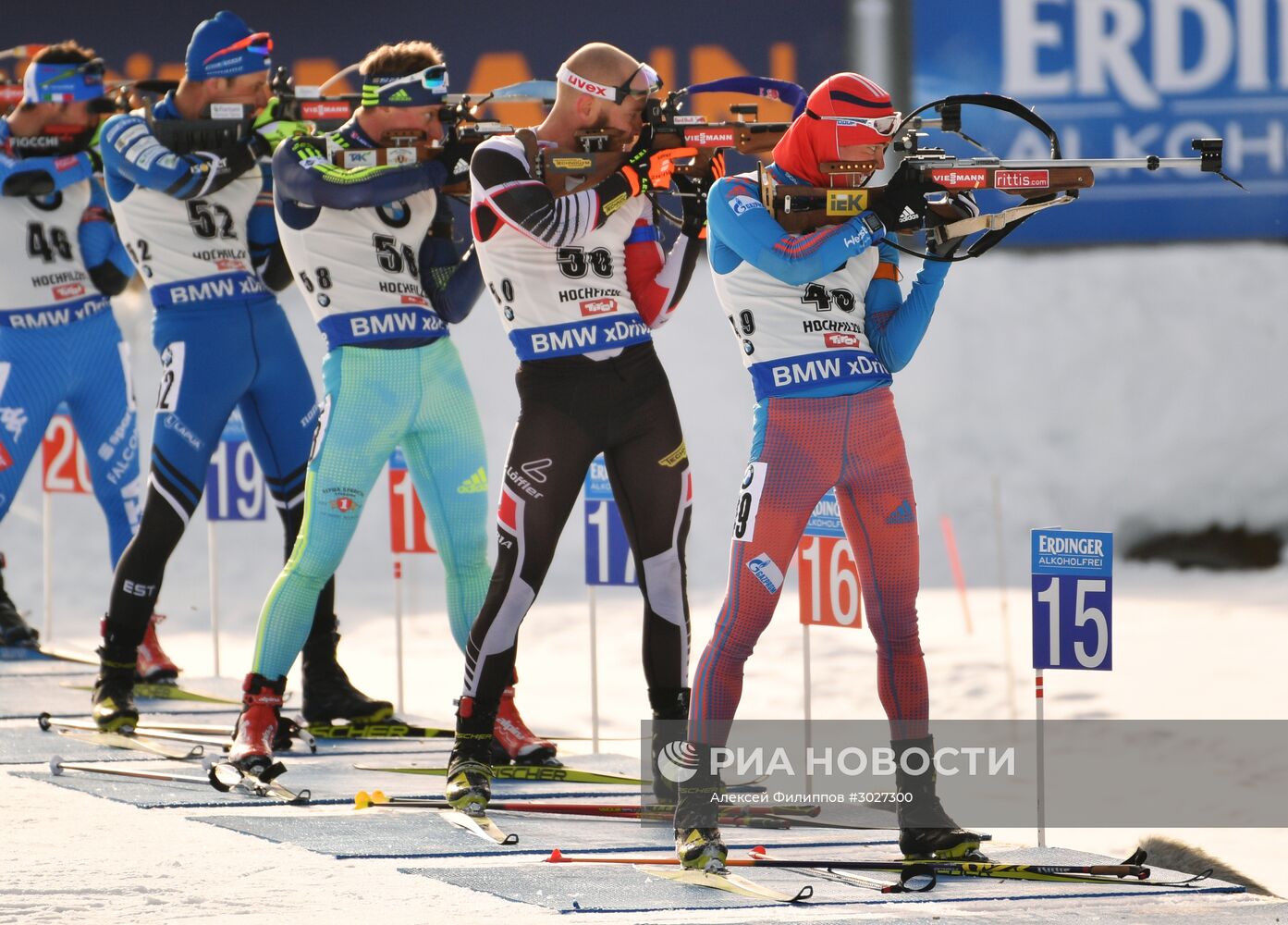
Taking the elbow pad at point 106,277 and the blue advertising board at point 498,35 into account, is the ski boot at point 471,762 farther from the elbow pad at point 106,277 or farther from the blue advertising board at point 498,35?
the blue advertising board at point 498,35

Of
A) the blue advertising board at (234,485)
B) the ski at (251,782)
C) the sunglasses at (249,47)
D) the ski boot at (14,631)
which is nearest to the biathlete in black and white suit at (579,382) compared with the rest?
the ski at (251,782)

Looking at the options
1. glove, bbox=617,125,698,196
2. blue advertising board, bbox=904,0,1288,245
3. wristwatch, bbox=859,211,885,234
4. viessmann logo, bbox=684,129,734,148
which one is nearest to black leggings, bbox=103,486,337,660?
glove, bbox=617,125,698,196

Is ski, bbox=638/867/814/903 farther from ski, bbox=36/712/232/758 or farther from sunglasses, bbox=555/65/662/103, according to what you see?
ski, bbox=36/712/232/758

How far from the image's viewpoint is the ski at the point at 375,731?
637cm

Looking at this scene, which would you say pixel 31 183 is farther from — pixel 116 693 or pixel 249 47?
pixel 116 693

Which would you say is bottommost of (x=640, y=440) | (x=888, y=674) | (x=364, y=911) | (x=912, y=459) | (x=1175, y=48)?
(x=364, y=911)

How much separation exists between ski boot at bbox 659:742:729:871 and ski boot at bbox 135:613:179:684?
10.5 ft

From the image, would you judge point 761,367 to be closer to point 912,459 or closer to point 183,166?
point 183,166

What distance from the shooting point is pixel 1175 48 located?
11.2m

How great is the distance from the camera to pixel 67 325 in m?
7.11

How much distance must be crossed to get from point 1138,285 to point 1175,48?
1.61 metres

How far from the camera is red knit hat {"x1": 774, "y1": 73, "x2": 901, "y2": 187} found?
14.5ft

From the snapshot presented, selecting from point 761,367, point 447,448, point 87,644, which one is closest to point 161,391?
point 447,448

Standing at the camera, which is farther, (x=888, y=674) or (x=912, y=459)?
(x=912, y=459)
